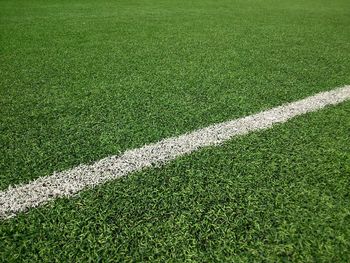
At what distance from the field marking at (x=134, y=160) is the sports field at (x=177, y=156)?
0.09 feet

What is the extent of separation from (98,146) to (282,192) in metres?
1.09

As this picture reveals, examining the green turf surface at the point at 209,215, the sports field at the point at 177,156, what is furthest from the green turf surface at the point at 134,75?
the green turf surface at the point at 209,215

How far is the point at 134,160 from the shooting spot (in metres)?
1.91

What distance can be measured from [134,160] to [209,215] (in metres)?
0.58

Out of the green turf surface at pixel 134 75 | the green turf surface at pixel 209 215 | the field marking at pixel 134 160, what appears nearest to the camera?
the green turf surface at pixel 209 215

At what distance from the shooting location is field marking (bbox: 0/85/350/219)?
1622 millimetres


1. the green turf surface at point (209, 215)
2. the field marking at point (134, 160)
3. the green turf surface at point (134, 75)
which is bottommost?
the green turf surface at point (209, 215)

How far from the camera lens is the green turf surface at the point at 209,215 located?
54.4 inches

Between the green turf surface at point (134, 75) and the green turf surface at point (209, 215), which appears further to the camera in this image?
the green turf surface at point (134, 75)

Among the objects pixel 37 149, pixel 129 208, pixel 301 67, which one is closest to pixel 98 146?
pixel 37 149

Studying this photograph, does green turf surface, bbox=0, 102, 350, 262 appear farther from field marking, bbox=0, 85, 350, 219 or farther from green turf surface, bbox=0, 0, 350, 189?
green turf surface, bbox=0, 0, 350, 189

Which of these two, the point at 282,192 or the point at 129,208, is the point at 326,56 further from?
the point at 129,208

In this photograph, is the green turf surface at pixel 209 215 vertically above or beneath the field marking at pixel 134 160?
beneath

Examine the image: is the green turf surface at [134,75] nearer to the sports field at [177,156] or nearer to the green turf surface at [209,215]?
the sports field at [177,156]
